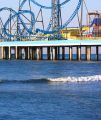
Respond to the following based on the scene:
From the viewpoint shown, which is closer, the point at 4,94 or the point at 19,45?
the point at 4,94

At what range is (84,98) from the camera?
85.8ft

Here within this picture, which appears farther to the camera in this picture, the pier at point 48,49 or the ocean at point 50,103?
the pier at point 48,49

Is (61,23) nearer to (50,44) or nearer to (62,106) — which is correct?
(50,44)

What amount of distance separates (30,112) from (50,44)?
73.8m

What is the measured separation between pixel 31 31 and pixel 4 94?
87653 millimetres

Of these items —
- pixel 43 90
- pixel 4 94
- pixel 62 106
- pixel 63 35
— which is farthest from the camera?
pixel 63 35

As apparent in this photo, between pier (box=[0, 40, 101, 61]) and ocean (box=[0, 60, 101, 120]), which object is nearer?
ocean (box=[0, 60, 101, 120])

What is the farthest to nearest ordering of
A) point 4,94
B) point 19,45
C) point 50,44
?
1. point 19,45
2. point 50,44
3. point 4,94

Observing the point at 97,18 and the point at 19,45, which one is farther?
the point at 97,18

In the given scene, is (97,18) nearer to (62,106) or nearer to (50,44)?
(50,44)

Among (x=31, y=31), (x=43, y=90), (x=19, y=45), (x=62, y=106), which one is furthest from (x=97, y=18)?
(x=62, y=106)

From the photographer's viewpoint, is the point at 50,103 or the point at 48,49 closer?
the point at 50,103

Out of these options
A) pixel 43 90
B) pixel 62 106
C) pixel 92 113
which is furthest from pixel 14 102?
pixel 43 90

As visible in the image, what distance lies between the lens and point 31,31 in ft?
379
